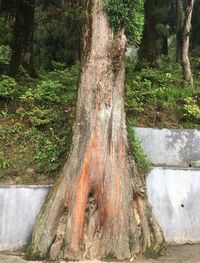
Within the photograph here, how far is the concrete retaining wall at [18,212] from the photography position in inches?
313

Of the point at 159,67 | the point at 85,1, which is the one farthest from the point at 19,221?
the point at 159,67

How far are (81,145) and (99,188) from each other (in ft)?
2.54

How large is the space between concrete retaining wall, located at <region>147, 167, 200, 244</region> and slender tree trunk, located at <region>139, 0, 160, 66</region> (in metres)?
6.71

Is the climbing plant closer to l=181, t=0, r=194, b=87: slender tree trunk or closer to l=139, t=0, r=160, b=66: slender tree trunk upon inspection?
l=181, t=0, r=194, b=87: slender tree trunk

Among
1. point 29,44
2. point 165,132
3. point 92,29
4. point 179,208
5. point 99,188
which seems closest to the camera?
point 99,188

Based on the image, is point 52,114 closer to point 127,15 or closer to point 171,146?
point 171,146

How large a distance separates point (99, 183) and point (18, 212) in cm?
151

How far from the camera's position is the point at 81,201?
755 centimetres

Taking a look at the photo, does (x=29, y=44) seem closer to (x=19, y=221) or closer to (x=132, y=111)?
(x=132, y=111)

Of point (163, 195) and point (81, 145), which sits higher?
point (81, 145)

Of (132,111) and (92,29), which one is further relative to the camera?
(132,111)

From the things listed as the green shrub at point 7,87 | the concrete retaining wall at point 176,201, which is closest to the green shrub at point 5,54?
the green shrub at point 7,87

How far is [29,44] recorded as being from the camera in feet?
43.2

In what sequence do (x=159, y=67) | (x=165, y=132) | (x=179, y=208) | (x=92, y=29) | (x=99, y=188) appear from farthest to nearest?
(x=159, y=67) < (x=165, y=132) < (x=179, y=208) < (x=92, y=29) < (x=99, y=188)
